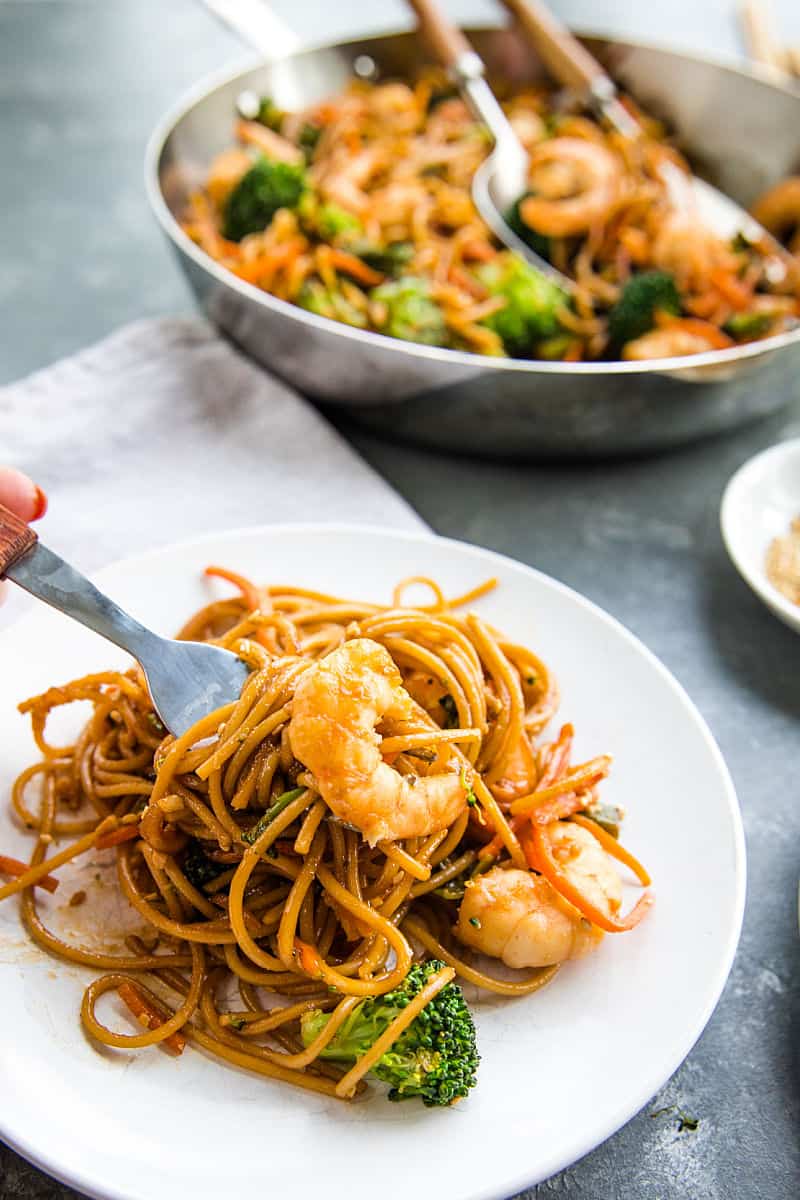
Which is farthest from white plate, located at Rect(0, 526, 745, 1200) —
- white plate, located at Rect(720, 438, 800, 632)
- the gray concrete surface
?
white plate, located at Rect(720, 438, 800, 632)

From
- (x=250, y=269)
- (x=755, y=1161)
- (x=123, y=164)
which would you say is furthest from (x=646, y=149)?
(x=755, y=1161)

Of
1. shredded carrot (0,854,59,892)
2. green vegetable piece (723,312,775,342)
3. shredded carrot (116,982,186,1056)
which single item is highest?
shredded carrot (0,854,59,892)

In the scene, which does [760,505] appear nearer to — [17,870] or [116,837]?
[116,837]

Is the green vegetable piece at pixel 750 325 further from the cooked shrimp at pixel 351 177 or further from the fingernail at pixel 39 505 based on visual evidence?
the fingernail at pixel 39 505

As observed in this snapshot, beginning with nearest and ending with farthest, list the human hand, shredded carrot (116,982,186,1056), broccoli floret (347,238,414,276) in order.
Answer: shredded carrot (116,982,186,1056)
the human hand
broccoli floret (347,238,414,276)

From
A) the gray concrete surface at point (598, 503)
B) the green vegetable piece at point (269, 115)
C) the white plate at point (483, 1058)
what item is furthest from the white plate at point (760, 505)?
the green vegetable piece at point (269, 115)

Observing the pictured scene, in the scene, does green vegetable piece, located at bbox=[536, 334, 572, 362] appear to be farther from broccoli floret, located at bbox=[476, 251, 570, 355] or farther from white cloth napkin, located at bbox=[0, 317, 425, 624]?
white cloth napkin, located at bbox=[0, 317, 425, 624]

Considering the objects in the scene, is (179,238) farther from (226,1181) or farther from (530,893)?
(226,1181)

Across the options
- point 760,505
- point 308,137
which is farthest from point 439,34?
point 760,505

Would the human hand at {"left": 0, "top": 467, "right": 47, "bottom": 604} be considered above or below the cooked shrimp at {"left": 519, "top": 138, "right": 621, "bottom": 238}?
above
